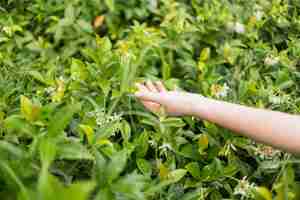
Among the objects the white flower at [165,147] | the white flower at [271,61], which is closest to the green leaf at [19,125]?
the white flower at [165,147]

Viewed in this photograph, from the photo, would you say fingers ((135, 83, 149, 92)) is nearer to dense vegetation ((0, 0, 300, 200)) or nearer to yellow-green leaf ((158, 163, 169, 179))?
→ dense vegetation ((0, 0, 300, 200))

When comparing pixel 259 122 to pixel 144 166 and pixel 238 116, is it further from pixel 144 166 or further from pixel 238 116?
pixel 144 166

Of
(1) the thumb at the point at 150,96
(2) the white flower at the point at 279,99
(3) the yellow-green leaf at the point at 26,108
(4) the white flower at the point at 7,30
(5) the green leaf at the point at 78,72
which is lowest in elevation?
(2) the white flower at the point at 279,99

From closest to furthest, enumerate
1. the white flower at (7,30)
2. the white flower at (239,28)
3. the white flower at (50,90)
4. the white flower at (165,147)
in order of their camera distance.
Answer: the white flower at (165,147), the white flower at (50,90), the white flower at (7,30), the white flower at (239,28)

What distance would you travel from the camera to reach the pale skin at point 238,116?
130 centimetres

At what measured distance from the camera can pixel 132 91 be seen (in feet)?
5.46

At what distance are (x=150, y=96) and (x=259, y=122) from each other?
0.40m

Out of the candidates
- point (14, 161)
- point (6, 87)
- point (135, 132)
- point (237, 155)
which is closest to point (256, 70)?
point (237, 155)

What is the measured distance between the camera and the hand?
4.97ft

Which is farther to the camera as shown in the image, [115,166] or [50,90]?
[50,90]

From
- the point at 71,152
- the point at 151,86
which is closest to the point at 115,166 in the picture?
the point at 71,152

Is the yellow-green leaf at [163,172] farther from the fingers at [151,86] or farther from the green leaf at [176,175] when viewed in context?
the fingers at [151,86]

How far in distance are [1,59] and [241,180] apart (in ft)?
3.50

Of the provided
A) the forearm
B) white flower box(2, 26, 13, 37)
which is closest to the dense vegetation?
white flower box(2, 26, 13, 37)
